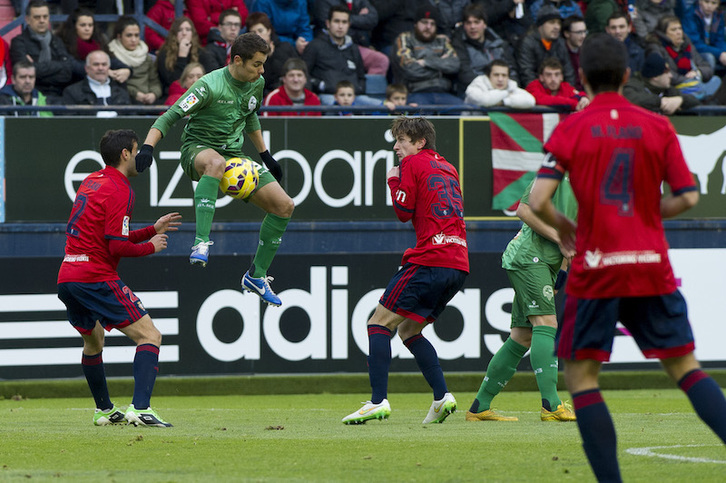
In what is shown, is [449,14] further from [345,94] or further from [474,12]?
[345,94]

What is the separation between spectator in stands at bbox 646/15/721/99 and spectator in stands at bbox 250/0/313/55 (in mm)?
4790

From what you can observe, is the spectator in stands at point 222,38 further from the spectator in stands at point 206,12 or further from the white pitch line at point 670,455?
the white pitch line at point 670,455

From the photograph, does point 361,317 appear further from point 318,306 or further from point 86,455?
point 86,455

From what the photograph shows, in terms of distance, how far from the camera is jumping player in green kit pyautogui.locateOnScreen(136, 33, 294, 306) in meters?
8.72

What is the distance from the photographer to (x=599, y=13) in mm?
16656

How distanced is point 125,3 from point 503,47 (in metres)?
5.44

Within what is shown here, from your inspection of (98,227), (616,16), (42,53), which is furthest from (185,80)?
(616,16)

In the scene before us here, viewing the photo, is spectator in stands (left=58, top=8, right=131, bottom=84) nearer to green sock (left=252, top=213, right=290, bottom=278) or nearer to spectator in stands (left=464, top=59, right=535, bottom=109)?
spectator in stands (left=464, top=59, right=535, bottom=109)

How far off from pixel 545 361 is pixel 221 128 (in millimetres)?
3187

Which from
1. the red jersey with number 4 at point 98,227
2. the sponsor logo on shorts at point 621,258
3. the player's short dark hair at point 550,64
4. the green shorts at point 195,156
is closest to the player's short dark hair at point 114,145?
the red jersey with number 4 at point 98,227

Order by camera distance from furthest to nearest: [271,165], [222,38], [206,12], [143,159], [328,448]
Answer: [206,12] < [222,38] < [271,165] < [143,159] < [328,448]

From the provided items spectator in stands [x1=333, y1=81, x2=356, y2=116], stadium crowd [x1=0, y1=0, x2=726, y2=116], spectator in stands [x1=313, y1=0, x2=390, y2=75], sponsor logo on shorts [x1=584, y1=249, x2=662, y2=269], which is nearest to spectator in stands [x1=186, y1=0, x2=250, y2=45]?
stadium crowd [x1=0, y1=0, x2=726, y2=116]

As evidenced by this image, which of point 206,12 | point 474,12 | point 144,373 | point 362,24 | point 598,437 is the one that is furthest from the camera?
point 362,24

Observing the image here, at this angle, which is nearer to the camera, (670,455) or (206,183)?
(670,455)
